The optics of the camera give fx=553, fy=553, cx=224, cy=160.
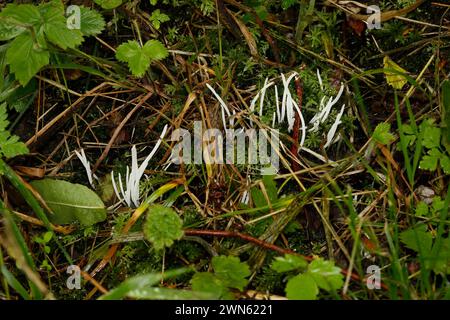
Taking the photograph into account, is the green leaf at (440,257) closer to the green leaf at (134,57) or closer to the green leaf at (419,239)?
the green leaf at (419,239)

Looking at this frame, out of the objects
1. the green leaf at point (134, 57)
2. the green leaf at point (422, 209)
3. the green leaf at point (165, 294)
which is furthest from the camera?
the green leaf at point (134, 57)

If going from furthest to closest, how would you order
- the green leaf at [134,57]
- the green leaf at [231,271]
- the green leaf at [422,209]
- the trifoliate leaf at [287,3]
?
1. the trifoliate leaf at [287,3]
2. the green leaf at [134,57]
3. the green leaf at [422,209]
4. the green leaf at [231,271]

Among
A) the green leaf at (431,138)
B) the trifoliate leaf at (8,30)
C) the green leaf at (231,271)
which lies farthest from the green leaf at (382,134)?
the trifoliate leaf at (8,30)

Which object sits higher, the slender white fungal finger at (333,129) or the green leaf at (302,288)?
the slender white fungal finger at (333,129)

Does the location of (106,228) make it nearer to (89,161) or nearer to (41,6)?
(89,161)

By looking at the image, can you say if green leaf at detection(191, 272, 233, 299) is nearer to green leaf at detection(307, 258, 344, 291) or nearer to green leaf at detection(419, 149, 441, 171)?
green leaf at detection(307, 258, 344, 291)

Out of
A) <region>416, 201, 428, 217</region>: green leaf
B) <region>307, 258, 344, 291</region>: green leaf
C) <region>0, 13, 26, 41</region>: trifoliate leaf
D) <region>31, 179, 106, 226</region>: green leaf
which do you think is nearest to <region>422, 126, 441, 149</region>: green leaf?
<region>416, 201, 428, 217</region>: green leaf
